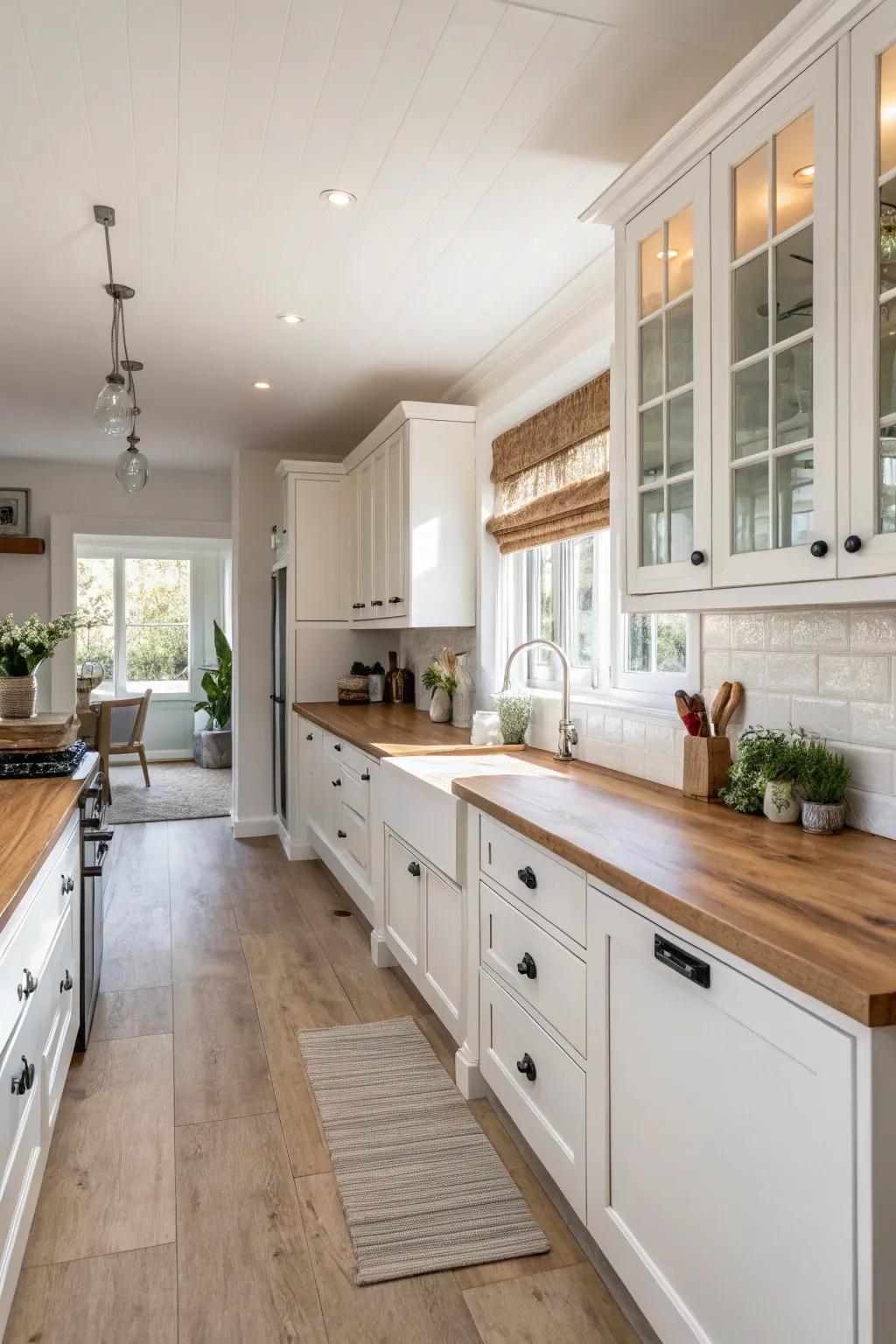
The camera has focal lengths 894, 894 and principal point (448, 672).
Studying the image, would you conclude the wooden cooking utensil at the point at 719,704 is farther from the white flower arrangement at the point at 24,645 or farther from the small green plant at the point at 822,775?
the white flower arrangement at the point at 24,645

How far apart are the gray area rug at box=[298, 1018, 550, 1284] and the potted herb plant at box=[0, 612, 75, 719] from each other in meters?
1.52

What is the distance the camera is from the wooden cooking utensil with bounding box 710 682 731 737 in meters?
2.26

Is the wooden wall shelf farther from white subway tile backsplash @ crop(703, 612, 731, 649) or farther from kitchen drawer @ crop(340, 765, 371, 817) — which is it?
white subway tile backsplash @ crop(703, 612, 731, 649)

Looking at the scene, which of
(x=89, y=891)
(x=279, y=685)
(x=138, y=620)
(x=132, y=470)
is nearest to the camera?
(x=89, y=891)

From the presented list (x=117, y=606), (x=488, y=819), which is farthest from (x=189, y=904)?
(x=117, y=606)

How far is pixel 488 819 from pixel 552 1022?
0.55 m

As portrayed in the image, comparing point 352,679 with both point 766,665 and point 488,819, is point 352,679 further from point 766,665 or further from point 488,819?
point 766,665

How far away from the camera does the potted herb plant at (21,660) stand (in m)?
3.09

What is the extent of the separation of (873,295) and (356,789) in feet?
9.47

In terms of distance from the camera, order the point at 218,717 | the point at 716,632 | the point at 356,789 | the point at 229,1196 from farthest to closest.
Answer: the point at 218,717
the point at 356,789
the point at 716,632
the point at 229,1196

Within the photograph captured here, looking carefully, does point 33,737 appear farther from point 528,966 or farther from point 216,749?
point 216,749

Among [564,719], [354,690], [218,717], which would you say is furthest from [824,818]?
[218,717]

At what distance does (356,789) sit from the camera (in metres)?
3.86

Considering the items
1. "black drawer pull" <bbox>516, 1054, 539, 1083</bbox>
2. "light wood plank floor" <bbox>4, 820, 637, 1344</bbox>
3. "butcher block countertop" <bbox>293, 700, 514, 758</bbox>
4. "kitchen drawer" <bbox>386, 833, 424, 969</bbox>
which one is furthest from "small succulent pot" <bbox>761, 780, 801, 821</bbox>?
"butcher block countertop" <bbox>293, 700, 514, 758</bbox>
